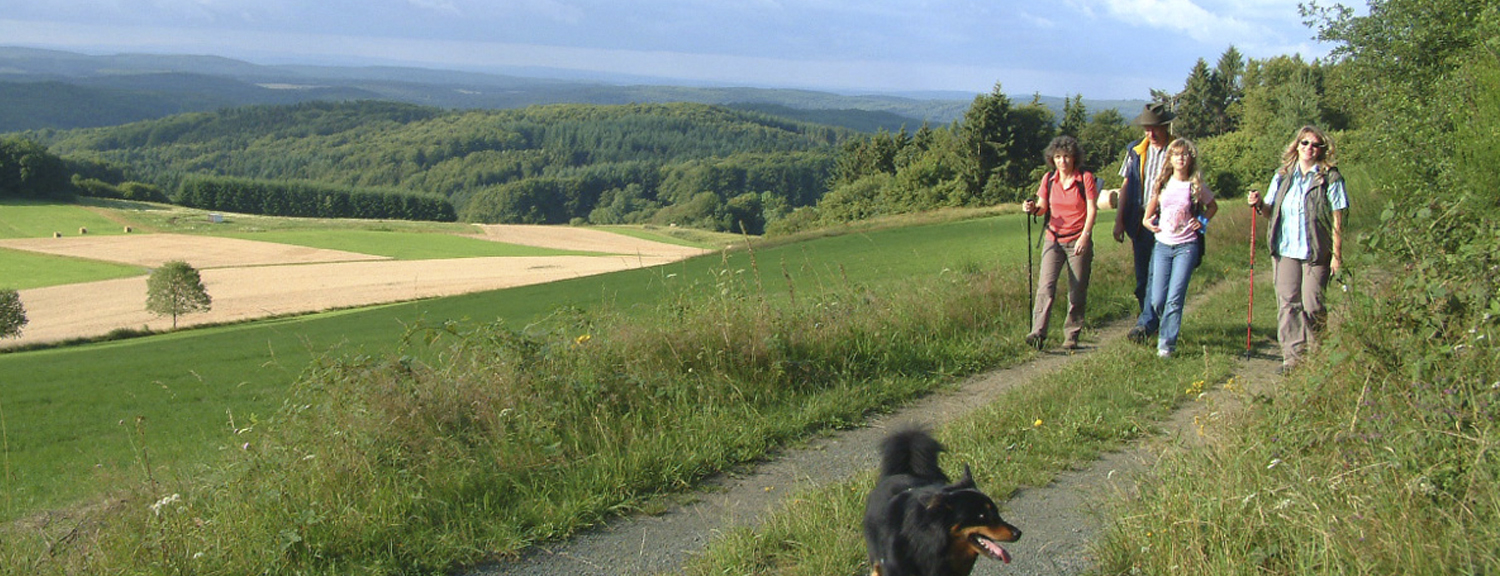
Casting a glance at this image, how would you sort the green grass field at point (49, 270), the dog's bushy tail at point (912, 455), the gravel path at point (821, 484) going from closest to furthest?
1. the dog's bushy tail at point (912, 455)
2. the gravel path at point (821, 484)
3. the green grass field at point (49, 270)

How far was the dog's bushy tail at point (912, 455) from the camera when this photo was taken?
12.6ft

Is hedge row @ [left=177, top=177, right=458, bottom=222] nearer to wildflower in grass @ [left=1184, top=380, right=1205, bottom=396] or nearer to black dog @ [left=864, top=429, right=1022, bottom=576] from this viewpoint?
wildflower in grass @ [left=1184, top=380, right=1205, bottom=396]

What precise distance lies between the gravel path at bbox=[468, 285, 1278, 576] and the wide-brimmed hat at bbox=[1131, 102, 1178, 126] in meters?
3.18

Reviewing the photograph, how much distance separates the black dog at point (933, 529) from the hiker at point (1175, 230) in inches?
204

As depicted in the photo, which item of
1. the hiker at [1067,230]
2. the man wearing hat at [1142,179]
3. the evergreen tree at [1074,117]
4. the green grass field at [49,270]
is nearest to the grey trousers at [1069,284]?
the hiker at [1067,230]

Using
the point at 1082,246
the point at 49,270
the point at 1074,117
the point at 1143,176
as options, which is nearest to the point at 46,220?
the point at 49,270

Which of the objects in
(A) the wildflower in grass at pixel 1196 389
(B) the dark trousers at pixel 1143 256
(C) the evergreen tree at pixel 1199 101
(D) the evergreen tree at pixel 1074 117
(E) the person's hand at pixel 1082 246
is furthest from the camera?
(C) the evergreen tree at pixel 1199 101

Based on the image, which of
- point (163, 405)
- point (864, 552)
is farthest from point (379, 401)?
point (163, 405)

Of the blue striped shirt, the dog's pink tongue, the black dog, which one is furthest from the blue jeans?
the dog's pink tongue

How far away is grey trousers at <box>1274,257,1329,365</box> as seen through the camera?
734 cm

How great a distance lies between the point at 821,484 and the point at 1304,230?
4.39 metres

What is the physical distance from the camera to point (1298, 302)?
7.50 meters

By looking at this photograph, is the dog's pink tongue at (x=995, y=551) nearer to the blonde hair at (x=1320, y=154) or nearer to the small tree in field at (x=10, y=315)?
the blonde hair at (x=1320, y=154)

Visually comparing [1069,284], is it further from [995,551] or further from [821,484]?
[995,551]
